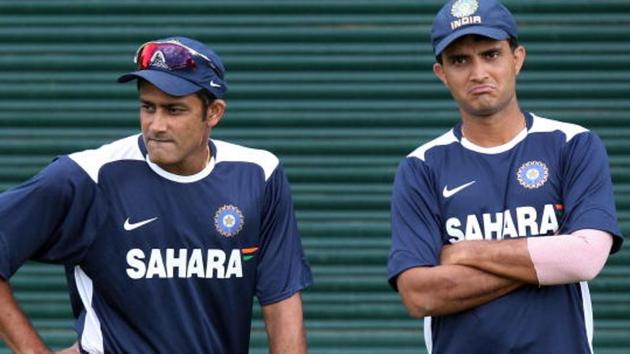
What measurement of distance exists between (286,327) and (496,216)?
2.68ft

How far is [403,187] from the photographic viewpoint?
4.97m

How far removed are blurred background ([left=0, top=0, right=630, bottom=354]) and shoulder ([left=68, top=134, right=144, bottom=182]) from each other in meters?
2.22

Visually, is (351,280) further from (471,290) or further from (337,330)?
(471,290)

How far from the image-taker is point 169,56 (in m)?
4.95

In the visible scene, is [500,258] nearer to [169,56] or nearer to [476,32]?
[476,32]

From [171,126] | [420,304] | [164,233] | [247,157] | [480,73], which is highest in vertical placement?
[480,73]

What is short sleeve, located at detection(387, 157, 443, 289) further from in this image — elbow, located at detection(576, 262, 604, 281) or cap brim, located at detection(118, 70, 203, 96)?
cap brim, located at detection(118, 70, 203, 96)

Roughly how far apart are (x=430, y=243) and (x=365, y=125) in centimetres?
246

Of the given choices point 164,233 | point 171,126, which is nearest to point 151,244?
point 164,233

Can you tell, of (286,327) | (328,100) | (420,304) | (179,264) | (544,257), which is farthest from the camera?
(328,100)

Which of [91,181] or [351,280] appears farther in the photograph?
[351,280]

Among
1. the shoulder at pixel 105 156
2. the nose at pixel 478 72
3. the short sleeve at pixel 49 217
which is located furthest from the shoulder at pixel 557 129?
the short sleeve at pixel 49 217

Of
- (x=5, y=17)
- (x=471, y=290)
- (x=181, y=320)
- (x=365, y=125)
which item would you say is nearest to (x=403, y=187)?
(x=471, y=290)

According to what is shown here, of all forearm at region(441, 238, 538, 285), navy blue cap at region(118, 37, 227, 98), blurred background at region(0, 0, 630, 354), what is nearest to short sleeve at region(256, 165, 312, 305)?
navy blue cap at region(118, 37, 227, 98)
